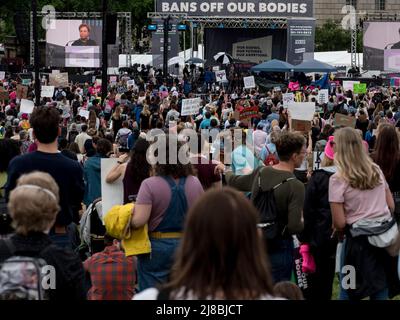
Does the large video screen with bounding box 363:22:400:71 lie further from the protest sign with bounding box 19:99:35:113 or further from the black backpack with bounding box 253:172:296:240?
the black backpack with bounding box 253:172:296:240

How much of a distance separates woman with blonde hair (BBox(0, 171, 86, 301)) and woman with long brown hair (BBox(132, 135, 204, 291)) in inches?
61.6

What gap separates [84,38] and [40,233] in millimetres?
45022

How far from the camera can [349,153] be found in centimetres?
655

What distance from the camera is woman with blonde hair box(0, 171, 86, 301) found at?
4605 mm

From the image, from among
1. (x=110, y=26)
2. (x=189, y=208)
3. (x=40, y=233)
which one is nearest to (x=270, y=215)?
(x=189, y=208)

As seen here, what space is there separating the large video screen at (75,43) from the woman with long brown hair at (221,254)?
44.7m

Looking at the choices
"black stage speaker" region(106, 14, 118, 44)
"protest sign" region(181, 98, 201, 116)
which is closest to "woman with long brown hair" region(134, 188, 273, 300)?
"protest sign" region(181, 98, 201, 116)

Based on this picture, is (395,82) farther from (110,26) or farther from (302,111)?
(302,111)

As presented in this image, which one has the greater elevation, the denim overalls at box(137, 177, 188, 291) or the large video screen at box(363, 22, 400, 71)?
the large video screen at box(363, 22, 400, 71)

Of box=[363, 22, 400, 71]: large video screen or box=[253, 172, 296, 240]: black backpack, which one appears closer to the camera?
box=[253, 172, 296, 240]: black backpack

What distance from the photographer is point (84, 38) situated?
49031mm

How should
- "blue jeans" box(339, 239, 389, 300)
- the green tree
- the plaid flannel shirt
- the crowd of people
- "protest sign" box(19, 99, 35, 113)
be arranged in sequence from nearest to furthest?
the crowd of people, "blue jeans" box(339, 239, 389, 300), the plaid flannel shirt, "protest sign" box(19, 99, 35, 113), the green tree

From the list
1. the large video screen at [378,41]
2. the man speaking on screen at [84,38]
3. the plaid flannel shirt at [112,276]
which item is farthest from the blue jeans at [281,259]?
the man speaking on screen at [84,38]
